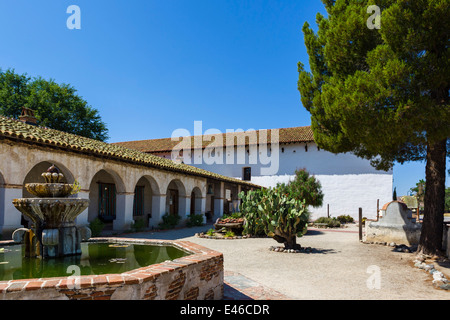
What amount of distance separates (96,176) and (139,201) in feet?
10.4

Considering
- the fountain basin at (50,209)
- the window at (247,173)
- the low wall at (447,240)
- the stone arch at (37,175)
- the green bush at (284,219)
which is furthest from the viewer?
the window at (247,173)

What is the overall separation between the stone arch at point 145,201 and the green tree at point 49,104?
14.9 metres

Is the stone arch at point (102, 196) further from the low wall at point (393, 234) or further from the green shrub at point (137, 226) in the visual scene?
the low wall at point (393, 234)

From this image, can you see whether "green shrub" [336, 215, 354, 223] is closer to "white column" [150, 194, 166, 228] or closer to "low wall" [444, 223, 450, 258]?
"white column" [150, 194, 166, 228]

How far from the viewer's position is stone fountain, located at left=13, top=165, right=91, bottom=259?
492 cm

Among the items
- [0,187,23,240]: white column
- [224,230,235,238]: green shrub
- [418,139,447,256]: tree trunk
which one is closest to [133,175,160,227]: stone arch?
[224,230,235,238]: green shrub

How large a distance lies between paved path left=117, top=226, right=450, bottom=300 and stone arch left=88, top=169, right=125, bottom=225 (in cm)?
728

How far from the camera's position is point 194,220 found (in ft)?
62.8

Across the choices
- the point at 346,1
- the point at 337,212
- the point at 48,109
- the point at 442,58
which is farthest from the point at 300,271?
the point at 48,109

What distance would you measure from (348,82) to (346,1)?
3.14 metres

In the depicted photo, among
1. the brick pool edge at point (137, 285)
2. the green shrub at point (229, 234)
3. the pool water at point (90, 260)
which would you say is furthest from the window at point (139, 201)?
the brick pool edge at point (137, 285)

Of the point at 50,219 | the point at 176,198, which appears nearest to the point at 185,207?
the point at 176,198

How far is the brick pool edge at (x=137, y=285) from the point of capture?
119 inches
